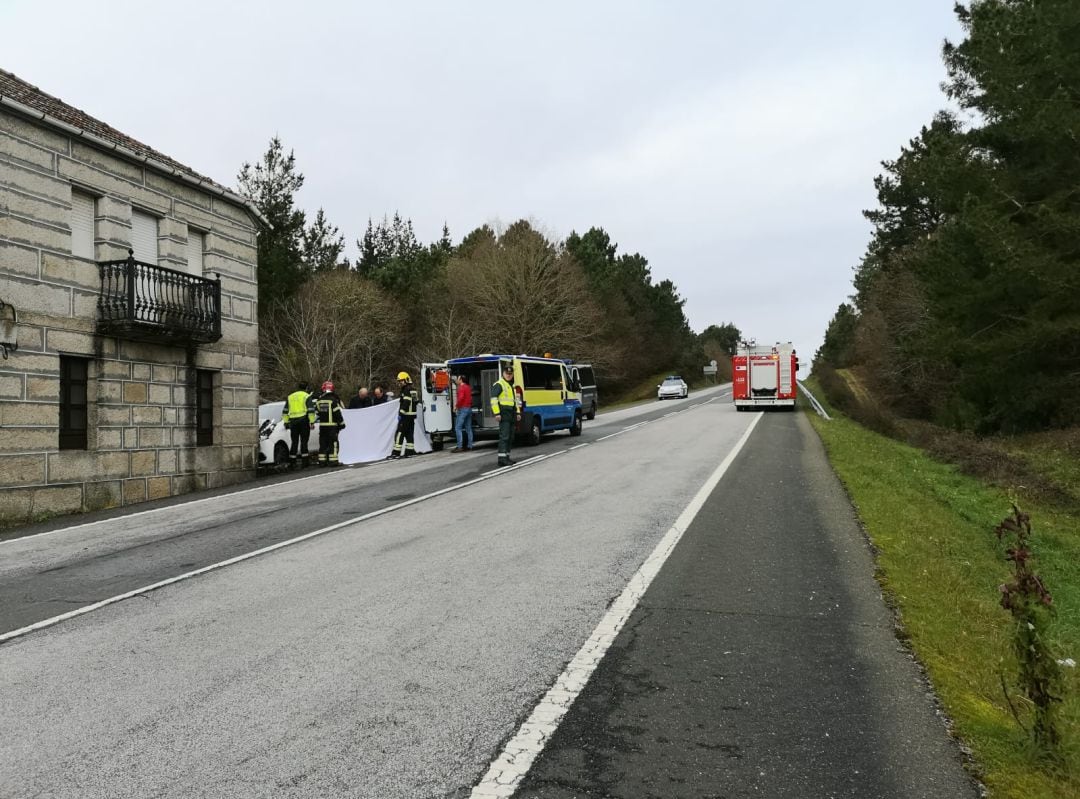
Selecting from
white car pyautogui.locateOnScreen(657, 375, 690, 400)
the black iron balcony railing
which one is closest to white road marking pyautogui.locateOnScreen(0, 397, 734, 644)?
the black iron balcony railing

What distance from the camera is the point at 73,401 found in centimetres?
1256

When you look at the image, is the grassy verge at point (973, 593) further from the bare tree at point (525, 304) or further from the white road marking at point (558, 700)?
the bare tree at point (525, 304)

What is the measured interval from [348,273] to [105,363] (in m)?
34.0

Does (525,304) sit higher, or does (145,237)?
(525,304)

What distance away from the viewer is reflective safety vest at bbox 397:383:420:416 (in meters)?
17.9

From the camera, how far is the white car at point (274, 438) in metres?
18.1

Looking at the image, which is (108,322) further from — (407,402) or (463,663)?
(463,663)

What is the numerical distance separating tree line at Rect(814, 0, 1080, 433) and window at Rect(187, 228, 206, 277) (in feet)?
59.2

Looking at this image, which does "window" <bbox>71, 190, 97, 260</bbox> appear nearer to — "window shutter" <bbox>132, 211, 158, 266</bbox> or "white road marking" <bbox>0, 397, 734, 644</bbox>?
"window shutter" <bbox>132, 211, 158, 266</bbox>

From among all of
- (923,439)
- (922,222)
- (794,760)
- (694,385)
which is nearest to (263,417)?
(794,760)

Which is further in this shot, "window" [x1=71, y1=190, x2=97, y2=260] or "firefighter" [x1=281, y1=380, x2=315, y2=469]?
"firefighter" [x1=281, y1=380, x2=315, y2=469]

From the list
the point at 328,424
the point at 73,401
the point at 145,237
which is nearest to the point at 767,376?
the point at 328,424

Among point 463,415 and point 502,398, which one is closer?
point 502,398

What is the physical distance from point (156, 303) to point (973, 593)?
13.4 meters
